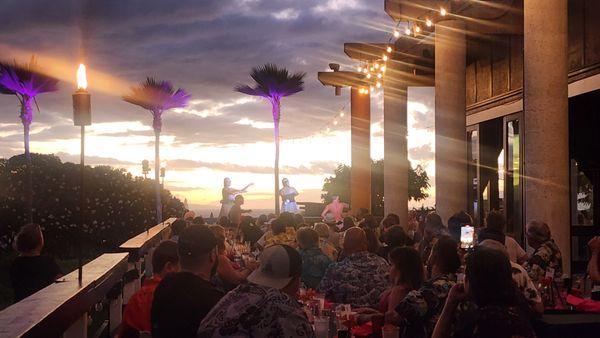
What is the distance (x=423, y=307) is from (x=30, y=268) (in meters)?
4.20

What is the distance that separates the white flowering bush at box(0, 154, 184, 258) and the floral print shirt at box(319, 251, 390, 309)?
24.2m

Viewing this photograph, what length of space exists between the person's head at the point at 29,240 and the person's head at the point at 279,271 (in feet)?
14.1

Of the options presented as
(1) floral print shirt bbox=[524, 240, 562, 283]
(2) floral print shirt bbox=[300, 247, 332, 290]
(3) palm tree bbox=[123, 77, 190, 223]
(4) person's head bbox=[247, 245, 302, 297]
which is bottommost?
(2) floral print shirt bbox=[300, 247, 332, 290]

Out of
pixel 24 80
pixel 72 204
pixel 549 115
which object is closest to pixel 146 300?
pixel 549 115

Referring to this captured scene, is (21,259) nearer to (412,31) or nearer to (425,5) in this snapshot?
(412,31)

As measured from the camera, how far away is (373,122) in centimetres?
3303

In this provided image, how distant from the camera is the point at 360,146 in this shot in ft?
100.0

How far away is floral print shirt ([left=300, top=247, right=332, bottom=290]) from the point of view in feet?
30.3

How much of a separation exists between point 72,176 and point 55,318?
3014cm

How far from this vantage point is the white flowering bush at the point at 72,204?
30953 mm

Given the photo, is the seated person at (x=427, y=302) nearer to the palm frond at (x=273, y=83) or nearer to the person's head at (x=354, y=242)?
the person's head at (x=354, y=242)

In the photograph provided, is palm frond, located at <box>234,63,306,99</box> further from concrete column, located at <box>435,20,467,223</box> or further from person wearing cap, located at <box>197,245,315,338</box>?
person wearing cap, located at <box>197,245,315,338</box>

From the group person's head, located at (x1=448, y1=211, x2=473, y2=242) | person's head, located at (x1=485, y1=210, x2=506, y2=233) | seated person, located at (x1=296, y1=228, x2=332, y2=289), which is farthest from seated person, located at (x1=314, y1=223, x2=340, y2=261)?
person's head, located at (x1=485, y1=210, x2=506, y2=233)

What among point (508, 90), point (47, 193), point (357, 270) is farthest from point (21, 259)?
point (47, 193)
